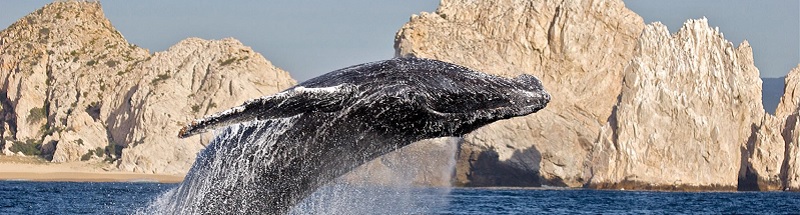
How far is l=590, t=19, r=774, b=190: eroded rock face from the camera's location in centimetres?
7612

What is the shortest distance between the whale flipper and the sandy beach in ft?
243

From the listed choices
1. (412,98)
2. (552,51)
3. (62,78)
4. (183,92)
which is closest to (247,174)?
(412,98)

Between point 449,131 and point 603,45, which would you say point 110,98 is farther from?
point 449,131

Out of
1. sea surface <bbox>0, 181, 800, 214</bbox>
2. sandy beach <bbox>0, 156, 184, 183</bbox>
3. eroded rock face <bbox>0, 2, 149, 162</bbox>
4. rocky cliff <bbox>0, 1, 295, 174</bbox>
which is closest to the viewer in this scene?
sea surface <bbox>0, 181, 800, 214</bbox>

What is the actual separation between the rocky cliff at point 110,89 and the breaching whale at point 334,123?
260 ft

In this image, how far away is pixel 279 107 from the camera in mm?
8133

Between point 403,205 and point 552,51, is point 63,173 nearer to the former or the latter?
point 552,51

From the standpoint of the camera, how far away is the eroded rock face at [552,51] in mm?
83562

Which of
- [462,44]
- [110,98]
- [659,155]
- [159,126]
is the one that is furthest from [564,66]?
[110,98]

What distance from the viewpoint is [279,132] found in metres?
8.84

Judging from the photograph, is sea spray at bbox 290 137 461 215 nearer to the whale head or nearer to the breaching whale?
the breaching whale

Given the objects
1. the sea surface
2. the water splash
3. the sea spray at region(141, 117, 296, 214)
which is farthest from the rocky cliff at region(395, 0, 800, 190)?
the sea spray at region(141, 117, 296, 214)

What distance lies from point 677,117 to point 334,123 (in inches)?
2782

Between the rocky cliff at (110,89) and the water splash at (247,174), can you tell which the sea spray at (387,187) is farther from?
the rocky cliff at (110,89)
